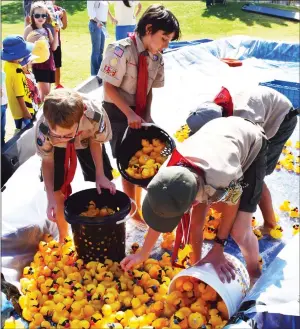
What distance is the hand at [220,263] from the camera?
7.62 feet

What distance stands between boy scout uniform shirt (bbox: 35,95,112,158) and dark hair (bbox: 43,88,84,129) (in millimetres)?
200

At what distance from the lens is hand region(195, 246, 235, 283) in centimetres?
232

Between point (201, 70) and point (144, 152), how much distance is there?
3.92m

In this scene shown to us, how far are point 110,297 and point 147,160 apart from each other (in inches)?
34.2

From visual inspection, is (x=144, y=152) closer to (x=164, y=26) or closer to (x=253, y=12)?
(x=164, y=26)

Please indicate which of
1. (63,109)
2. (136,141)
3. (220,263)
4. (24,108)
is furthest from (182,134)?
(63,109)

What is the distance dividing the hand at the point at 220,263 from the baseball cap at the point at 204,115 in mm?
639

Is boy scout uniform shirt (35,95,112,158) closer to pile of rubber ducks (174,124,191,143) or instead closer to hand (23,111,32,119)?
hand (23,111,32,119)

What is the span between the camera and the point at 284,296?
2.27 metres

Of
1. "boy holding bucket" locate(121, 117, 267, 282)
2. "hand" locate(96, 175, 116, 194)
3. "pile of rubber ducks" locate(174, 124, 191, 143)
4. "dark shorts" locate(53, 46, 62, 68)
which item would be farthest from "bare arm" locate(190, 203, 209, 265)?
"dark shorts" locate(53, 46, 62, 68)

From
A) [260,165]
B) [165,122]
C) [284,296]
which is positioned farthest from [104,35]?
[284,296]

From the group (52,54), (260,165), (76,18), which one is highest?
(260,165)

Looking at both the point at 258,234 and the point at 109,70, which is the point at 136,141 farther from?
the point at 258,234

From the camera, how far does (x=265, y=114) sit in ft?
8.96
